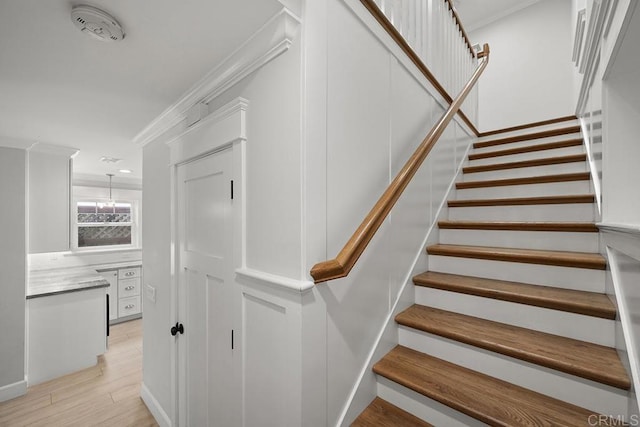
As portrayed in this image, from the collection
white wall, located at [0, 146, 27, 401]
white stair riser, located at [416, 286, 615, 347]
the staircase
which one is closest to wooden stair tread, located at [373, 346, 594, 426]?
the staircase

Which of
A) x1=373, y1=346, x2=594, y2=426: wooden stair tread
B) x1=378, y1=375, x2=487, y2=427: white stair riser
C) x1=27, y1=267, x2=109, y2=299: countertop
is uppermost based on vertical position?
x1=373, y1=346, x2=594, y2=426: wooden stair tread

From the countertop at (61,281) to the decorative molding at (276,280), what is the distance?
3.08 m

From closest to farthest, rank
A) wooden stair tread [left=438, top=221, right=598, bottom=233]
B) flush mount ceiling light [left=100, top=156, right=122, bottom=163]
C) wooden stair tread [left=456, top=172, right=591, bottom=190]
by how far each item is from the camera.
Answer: wooden stair tread [left=438, top=221, right=598, bottom=233]
wooden stair tread [left=456, top=172, right=591, bottom=190]
flush mount ceiling light [left=100, top=156, right=122, bottom=163]

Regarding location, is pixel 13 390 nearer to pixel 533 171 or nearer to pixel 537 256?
pixel 537 256

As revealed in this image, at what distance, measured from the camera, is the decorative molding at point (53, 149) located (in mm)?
2555

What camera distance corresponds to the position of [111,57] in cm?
→ 125

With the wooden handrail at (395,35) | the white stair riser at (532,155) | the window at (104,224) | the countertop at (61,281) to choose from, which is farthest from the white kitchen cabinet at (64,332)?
the white stair riser at (532,155)

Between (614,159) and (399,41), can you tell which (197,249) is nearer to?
(399,41)

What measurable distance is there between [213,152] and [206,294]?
882 mm

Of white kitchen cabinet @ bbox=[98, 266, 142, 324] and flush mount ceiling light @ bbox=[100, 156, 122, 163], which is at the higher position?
flush mount ceiling light @ bbox=[100, 156, 122, 163]

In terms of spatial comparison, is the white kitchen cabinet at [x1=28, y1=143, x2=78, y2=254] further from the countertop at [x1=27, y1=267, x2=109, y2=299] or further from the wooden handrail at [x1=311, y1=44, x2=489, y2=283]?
the wooden handrail at [x1=311, y1=44, x2=489, y2=283]

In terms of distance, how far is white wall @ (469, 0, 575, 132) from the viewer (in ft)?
10.8

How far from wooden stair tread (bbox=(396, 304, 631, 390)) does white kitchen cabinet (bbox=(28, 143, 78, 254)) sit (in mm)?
3848

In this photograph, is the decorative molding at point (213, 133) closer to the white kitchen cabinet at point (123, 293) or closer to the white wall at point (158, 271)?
the white wall at point (158, 271)
